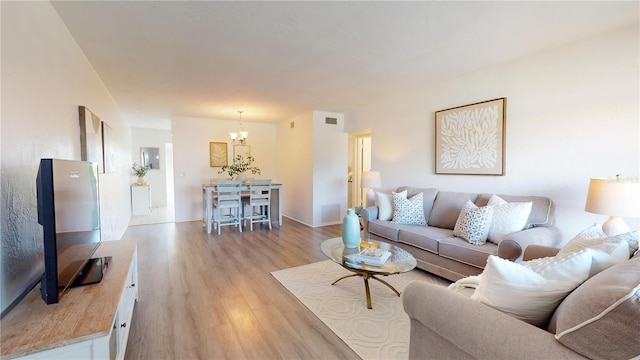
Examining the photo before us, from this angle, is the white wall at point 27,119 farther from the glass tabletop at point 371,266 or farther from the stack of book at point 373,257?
the stack of book at point 373,257

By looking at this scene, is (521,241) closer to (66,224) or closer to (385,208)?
(385,208)

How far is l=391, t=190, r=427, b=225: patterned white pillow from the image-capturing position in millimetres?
3400

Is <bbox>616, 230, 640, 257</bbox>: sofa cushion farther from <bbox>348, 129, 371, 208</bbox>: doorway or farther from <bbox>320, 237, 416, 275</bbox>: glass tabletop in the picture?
<bbox>348, 129, 371, 208</bbox>: doorway

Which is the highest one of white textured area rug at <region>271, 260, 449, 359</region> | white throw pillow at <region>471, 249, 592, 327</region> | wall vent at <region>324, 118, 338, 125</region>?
wall vent at <region>324, 118, 338, 125</region>

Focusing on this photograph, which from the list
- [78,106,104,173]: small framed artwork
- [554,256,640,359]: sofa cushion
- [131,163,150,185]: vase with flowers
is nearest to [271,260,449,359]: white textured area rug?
[554,256,640,359]: sofa cushion

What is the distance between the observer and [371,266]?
221 centimetres

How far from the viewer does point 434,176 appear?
3.82 meters

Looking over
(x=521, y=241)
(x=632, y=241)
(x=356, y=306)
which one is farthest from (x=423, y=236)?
(x=632, y=241)

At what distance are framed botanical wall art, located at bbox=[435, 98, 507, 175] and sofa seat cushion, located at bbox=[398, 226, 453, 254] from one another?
90 cm

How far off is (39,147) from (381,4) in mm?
2365

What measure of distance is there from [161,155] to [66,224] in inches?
301

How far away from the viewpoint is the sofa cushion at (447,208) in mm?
3220

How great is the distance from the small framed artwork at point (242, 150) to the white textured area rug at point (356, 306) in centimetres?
416

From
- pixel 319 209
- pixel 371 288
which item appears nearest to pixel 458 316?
pixel 371 288
